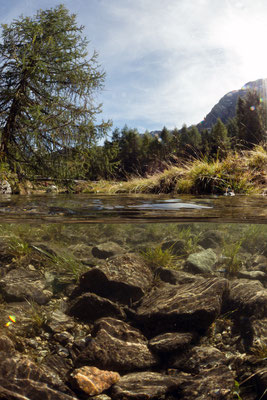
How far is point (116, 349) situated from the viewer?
375 centimetres

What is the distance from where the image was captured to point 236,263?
6109 millimetres

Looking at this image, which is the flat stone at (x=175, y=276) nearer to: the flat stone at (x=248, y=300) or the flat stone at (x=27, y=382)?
the flat stone at (x=248, y=300)

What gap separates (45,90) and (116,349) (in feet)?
33.0

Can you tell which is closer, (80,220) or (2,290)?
(2,290)

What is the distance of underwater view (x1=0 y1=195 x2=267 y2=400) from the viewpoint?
339 cm

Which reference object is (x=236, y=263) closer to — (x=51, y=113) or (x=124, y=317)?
(x=124, y=317)

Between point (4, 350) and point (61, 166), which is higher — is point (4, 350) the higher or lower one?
the lower one

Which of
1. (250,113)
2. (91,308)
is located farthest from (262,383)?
(250,113)

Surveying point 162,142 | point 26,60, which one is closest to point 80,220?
point 26,60

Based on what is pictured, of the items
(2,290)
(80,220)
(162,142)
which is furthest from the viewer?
(162,142)

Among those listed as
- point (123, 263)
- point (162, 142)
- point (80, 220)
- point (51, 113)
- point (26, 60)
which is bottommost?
point (123, 263)

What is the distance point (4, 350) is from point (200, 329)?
265 cm

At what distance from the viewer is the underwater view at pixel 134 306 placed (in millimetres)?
3389

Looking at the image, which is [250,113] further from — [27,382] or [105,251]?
[27,382]
